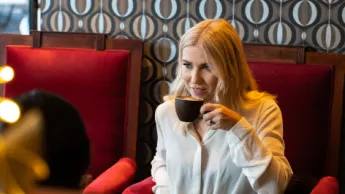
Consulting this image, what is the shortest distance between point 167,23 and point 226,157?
0.95 meters

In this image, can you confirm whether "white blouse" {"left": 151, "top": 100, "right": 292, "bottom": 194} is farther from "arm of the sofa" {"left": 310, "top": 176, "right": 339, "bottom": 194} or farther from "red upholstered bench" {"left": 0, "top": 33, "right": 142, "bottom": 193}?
"red upholstered bench" {"left": 0, "top": 33, "right": 142, "bottom": 193}

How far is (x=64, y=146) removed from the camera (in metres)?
0.46

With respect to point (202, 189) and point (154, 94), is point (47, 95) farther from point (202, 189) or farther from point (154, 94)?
point (154, 94)

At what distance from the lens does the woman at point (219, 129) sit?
4.82 feet

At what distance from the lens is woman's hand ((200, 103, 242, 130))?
139 cm

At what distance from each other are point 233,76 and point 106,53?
2.81ft

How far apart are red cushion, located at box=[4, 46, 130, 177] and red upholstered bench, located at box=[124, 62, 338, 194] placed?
591mm

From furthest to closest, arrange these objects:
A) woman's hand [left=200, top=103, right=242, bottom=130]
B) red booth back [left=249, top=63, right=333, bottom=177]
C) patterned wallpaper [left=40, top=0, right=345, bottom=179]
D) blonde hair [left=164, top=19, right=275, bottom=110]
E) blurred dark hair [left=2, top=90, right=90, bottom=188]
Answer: patterned wallpaper [left=40, top=0, right=345, bottom=179] < red booth back [left=249, top=63, right=333, bottom=177] < blonde hair [left=164, top=19, right=275, bottom=110] < woman's hand [left=200, top=103, right=242, bottom=130] < blurred dark hair [left=2, top=90, right=90, bottom=188]

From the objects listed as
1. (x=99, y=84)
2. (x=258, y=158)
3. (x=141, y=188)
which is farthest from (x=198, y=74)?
(x=99, y=84)

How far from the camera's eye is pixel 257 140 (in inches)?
55.4

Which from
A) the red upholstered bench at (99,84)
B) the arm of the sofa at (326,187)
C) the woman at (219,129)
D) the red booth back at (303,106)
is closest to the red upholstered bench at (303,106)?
the red booth back at (303,106)

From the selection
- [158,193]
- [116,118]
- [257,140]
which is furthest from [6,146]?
[116,118]

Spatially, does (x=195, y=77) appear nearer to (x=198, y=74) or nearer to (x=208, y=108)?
(x=198, y=74)

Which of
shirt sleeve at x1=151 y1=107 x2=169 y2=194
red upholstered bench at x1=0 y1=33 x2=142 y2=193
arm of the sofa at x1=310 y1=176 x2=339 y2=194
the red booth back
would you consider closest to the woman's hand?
shirt sleeve at x1=151 y1=107 x2=169 y2=194
